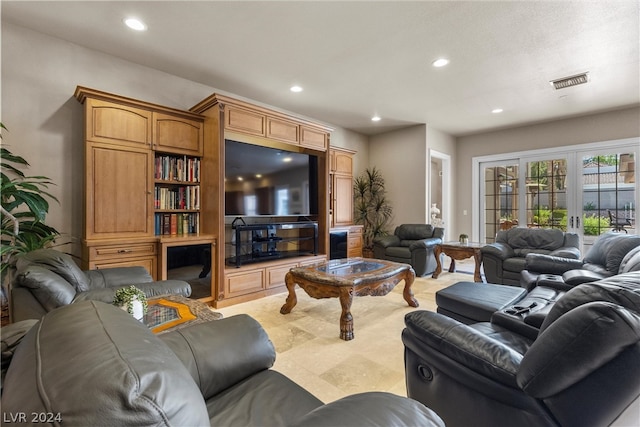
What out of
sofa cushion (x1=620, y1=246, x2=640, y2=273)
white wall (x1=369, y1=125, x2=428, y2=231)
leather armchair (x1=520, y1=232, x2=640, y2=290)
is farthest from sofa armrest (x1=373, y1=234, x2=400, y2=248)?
sofa cushion (x1=620, y1=246, x2=640, y2=273)

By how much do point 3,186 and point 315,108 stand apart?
385cm

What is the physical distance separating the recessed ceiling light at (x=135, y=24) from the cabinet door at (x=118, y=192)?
44.6 inches

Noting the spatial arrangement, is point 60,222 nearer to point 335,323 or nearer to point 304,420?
point 335,323

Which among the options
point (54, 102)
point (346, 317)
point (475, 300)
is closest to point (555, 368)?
point (475, 300)

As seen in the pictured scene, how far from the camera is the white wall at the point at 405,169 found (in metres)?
5.71

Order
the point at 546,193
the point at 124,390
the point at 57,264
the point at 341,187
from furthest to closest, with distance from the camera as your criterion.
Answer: the point at 546,193 < the point at 341,187 < the point at 57,264 < the point at 124,390

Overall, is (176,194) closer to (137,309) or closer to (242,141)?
(242,141)

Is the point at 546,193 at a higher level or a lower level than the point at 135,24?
lower

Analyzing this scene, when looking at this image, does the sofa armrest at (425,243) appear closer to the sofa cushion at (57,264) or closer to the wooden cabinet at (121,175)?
the wooden cabinet at (121,175)

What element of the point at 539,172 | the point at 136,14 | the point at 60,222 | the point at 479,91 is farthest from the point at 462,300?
the point at 539,172

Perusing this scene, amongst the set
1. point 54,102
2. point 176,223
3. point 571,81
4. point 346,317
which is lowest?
point 346,317

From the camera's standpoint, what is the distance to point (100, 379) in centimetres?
49

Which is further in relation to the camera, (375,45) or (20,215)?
(375,45)

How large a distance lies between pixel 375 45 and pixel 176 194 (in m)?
2.79
